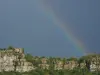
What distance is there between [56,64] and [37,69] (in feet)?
11.9

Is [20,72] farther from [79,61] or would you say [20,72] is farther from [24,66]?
[79,61]

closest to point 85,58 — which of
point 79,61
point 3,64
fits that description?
point 79,61

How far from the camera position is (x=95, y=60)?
71188 mm

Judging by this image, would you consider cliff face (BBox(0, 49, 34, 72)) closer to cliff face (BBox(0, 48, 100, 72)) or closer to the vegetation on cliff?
cliff face (BBox(0, 48, 100, 72))

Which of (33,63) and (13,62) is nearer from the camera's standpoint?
(13,62)

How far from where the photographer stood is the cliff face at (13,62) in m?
69.0

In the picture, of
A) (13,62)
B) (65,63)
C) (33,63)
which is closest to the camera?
(13,62)

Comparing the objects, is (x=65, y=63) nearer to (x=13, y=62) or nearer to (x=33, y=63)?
(x=33, y=63)

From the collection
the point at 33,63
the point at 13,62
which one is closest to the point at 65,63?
the point at 33,63

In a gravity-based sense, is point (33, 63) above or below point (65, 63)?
below

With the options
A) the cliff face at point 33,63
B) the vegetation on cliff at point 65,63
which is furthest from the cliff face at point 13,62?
the vegetation on cliff at point 65,63

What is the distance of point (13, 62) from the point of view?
69.7m

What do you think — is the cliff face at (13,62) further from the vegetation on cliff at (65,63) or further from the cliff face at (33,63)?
the vegetation on cliff at (65,63)

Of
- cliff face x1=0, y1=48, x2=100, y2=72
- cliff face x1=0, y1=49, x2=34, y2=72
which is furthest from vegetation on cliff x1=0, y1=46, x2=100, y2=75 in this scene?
cliff face x1=0, y1=49, x2=34, y2=72
